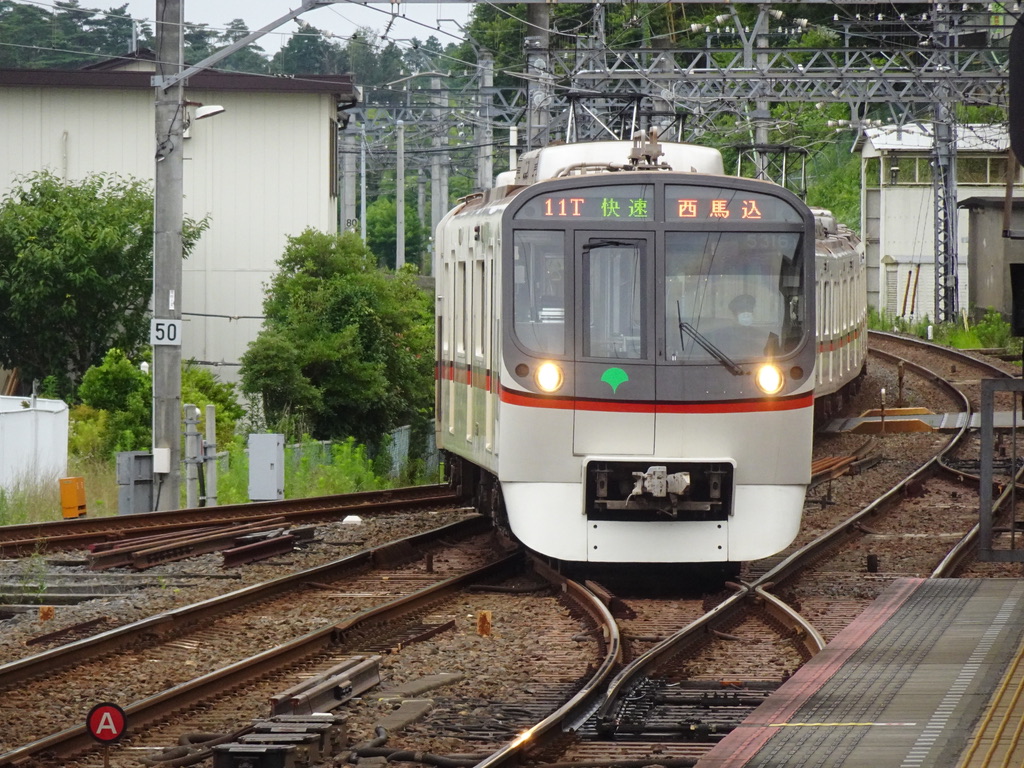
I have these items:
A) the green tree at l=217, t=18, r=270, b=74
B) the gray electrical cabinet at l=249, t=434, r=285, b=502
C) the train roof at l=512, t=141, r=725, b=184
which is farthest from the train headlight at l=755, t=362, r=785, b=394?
the green tree at l=217, t=18, r=270, b=74

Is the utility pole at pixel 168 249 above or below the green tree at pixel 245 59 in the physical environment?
below

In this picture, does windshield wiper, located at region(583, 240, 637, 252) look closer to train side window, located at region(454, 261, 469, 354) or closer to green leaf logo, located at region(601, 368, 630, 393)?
green leaf logo, located at region(601, 368, 630, 393)

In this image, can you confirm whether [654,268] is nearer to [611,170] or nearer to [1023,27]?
[611,170]

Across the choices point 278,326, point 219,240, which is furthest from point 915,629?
point 219,240

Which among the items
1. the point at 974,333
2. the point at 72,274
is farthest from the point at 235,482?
the point at 974,333

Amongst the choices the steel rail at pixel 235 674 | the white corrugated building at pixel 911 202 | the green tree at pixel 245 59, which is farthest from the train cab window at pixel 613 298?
the green tree at pixel 245 59

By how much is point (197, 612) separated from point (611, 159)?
16.1ft

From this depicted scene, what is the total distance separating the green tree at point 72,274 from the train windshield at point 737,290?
19782 millimetres

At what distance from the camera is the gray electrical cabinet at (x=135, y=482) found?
59.2 feet

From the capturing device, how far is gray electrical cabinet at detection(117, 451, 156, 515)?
18031 millimetres

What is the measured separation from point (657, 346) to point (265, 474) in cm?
987

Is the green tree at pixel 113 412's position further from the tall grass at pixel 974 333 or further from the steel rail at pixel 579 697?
the tall grass at pixel 974 333

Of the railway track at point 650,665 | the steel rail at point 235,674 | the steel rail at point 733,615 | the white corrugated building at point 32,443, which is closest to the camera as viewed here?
the steel rail at point 235,674

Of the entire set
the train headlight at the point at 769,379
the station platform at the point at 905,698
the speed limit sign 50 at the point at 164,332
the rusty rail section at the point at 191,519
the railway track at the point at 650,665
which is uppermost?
the speed limit sign 50 at the point at 164,332
